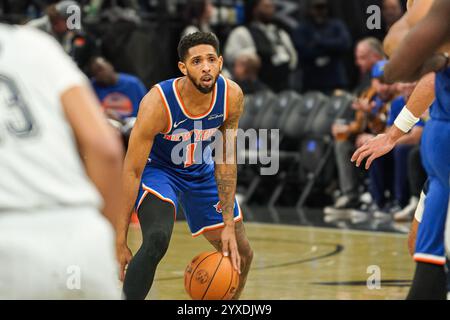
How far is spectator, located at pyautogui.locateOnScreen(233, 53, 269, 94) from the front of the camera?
14047mm

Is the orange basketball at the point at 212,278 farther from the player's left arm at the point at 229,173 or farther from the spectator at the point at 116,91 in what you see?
the spectator at the point at 116,91

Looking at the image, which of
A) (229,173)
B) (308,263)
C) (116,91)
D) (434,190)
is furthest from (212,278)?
(116,91)

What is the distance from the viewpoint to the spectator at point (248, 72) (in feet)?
46.1

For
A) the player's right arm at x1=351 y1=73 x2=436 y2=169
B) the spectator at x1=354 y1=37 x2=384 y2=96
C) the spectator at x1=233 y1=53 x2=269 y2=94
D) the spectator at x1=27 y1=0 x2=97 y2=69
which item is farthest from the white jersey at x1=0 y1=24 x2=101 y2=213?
the spectator at x1=233 y1=53 x2=269 y2=94

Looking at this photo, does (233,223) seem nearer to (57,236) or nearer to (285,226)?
(57,236)

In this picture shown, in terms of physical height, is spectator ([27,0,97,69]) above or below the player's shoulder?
below

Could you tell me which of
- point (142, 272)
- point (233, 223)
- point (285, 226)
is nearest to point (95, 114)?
point (142, 272)

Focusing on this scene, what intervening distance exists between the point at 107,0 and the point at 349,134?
452 centimetres

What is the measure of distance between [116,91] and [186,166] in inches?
227

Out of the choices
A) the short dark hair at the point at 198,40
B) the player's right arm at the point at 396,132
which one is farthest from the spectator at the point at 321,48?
the player's right arm at the point at 396,132

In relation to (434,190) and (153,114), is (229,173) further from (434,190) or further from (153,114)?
(434,190)

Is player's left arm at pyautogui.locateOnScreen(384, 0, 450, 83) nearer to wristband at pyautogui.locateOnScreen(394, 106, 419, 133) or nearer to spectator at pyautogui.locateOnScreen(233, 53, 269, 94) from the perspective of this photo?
wristband at pyautogui.locateOnScreen(394, 106, 419, 133)

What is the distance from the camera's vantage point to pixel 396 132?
5.38 m

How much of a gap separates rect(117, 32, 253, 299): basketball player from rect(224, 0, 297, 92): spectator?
25.9ft
